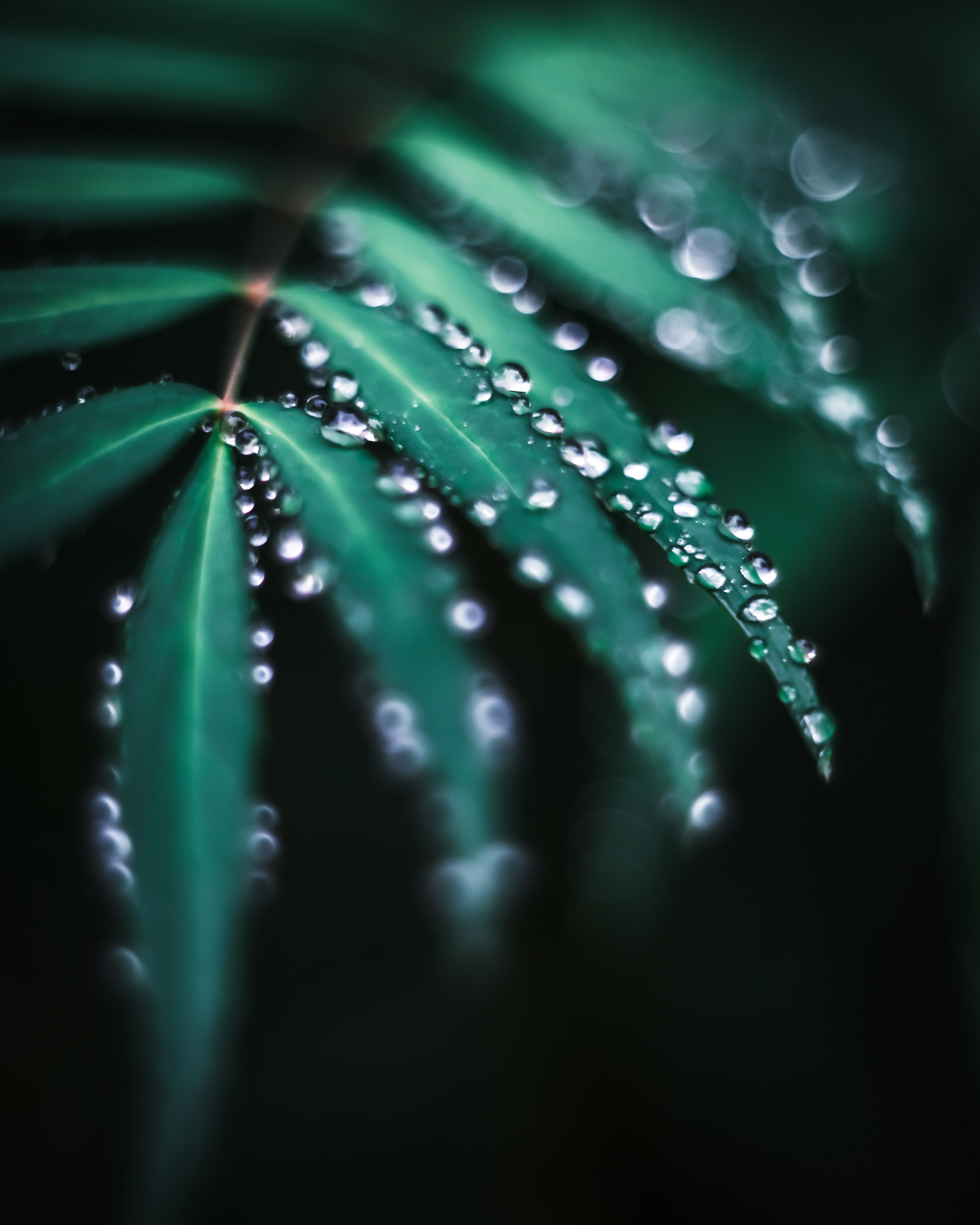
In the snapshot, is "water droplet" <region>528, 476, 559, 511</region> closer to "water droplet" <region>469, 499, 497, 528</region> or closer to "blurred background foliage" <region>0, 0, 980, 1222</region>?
"water droplet" <region>469, 499, 497, 528</region>

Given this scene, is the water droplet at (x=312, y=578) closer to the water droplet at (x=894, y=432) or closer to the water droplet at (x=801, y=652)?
the water droplet at (x=801, y=652)

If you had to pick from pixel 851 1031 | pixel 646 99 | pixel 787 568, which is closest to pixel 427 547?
pixel 787 568

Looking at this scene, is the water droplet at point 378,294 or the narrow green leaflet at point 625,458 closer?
the narrow green leaflet at point 625,458

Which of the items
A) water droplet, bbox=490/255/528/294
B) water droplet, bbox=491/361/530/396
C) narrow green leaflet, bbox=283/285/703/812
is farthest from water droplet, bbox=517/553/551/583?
water droplet, bbox=490/255/528/294

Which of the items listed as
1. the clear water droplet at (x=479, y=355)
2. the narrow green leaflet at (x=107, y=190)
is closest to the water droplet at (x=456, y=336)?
the clear water droplet at (x=479, y=355)

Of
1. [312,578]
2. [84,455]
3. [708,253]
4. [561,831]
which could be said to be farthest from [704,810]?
[561,831]
